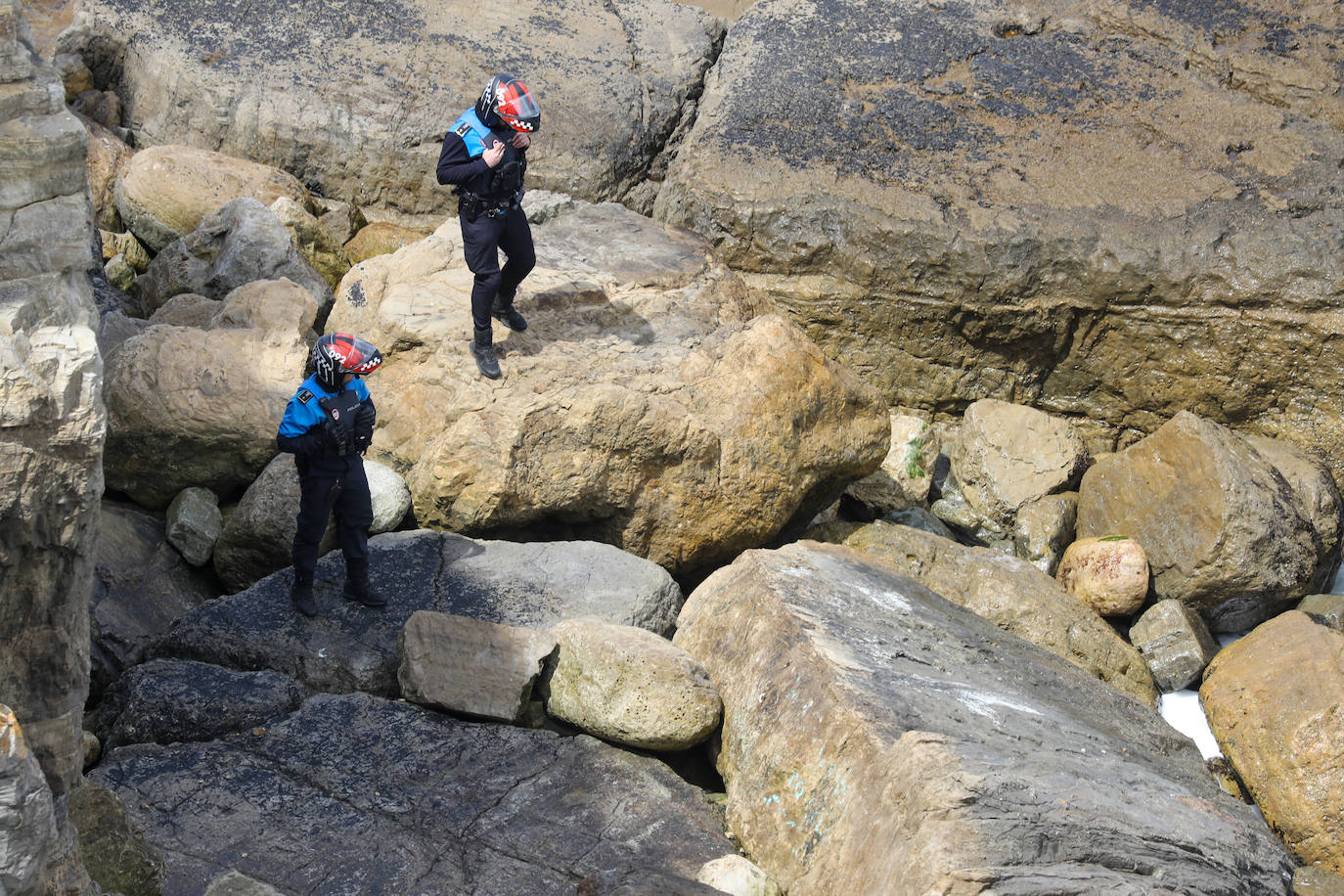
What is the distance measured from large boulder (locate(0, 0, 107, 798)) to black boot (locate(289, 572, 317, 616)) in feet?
6.92

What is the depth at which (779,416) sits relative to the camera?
21.8ft

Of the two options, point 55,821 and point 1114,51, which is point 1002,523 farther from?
point 55,821

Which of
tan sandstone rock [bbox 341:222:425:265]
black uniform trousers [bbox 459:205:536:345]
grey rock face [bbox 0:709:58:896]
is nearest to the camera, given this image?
grey rock face [bbox 0:709:58:896]

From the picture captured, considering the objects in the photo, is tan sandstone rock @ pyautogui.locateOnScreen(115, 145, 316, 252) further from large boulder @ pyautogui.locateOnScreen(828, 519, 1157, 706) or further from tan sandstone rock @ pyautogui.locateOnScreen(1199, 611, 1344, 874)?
tan sandstone rock @ pyautogui.locateOnScreen(1199, 611, 1344, 874)

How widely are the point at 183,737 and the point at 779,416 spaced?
11.1 feet

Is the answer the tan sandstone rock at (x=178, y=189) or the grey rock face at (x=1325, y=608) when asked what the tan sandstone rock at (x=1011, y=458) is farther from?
the tan sandstone rock at (x=178, y=189)

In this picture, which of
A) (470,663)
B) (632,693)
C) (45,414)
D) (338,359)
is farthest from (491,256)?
(45,414)

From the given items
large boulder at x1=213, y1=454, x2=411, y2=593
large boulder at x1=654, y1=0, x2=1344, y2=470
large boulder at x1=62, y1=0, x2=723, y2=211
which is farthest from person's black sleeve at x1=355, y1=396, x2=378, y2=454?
large boulder at x1=62, y1=0, x2=723, y2=211

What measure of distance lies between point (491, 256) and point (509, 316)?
0.60m

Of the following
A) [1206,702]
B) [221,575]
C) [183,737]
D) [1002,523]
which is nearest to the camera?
[183,737]

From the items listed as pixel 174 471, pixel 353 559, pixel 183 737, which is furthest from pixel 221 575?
pixel 183 737

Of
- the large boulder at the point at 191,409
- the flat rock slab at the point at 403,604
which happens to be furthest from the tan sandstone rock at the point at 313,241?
the flat rock slab at the point at 403,604

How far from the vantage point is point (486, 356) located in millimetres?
6562

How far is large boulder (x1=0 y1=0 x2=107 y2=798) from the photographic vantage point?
2.80 metres
